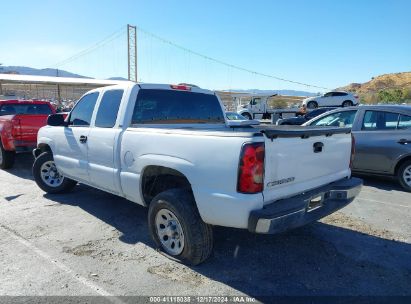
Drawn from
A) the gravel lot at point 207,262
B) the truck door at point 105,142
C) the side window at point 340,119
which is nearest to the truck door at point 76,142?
the truck door at point 105,142

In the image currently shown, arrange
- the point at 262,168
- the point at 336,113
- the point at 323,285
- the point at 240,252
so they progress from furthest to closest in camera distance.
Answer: the point at 336,113
the point at 240,252
the point at 323,285
the point at 262,168

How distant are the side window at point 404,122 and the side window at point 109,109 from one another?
17.2 ft

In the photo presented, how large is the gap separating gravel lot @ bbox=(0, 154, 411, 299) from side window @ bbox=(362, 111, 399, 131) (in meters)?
1.91

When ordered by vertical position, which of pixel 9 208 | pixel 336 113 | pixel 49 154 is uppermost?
pixel 336 113

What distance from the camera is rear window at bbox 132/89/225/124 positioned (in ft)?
14.3

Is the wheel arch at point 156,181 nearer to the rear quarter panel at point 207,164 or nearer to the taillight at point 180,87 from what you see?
the rear quarter panel at point 207,164

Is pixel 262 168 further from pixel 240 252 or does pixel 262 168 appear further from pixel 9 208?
pixel 9 208

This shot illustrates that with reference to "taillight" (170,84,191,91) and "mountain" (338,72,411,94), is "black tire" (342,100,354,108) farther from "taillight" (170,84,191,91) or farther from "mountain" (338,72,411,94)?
"mountain" (338,72,411,94)

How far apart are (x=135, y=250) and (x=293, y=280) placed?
178cm

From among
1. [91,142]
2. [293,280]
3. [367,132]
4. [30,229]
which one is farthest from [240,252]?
[367,132]

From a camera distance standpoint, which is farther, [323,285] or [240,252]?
[240,252]

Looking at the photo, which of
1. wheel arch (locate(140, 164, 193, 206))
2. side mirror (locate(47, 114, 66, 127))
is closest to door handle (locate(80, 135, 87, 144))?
side mirror (locate(47, 114, 66, 127))

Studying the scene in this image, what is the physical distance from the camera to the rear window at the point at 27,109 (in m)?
9.70

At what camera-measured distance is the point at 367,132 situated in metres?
6.89
